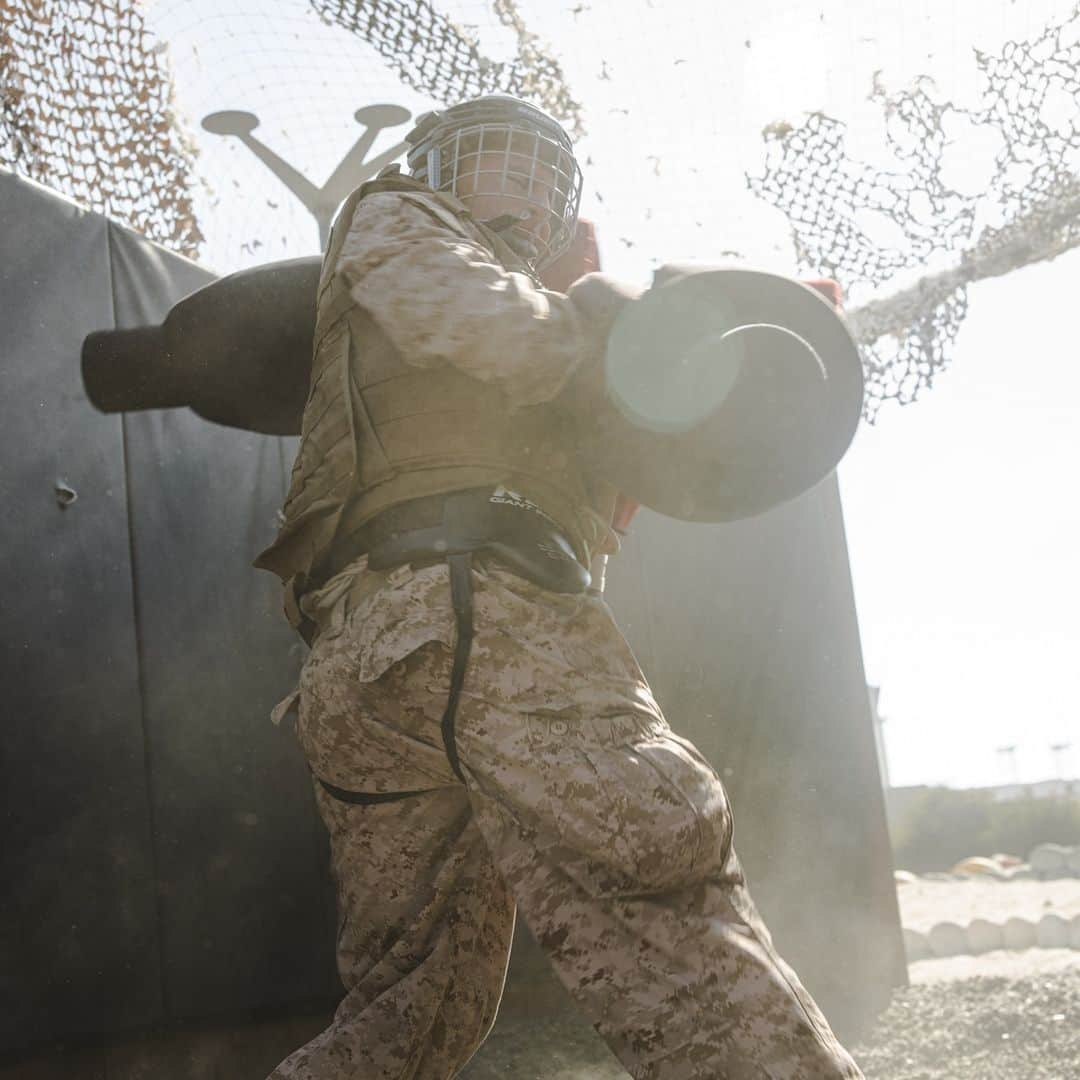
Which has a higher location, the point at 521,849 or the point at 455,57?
the point at 455,57

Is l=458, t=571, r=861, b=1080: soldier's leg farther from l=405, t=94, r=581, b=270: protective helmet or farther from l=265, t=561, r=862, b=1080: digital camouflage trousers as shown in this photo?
l=405, t=94, r=581, b=270: protective helmet

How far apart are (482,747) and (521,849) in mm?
147

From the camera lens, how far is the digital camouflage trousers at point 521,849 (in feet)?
5.37

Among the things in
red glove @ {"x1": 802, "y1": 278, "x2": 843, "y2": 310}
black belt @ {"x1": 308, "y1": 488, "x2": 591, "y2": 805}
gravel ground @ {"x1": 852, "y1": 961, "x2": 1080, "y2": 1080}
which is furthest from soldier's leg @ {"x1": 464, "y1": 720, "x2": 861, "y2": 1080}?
gravel ground @ {"x1": 852, "y1": 961, "x2": 1080, "y2": 1080}

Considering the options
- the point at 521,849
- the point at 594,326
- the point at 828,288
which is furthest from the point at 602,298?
the point at 828,288

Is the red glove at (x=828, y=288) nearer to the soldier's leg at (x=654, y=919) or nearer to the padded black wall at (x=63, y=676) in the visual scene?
the soldier's leg at (x=654, y=919)

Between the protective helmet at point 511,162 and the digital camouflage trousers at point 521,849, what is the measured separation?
77 centimetres

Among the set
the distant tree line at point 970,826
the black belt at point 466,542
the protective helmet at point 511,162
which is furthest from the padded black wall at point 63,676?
the distant tree line at point 970,826

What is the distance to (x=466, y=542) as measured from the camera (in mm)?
1884

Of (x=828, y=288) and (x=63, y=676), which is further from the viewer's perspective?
(x=63, y=676)

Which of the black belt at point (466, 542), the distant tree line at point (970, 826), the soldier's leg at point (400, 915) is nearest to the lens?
the black belt at point (466, 542)

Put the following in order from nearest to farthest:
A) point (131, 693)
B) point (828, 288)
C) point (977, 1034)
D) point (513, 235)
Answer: point (513, 235) < point (828, 288) < point (131, 693) < point (977, 1034)

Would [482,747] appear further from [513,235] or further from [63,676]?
[63,676]

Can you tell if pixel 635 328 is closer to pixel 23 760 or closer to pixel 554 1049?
pixel 23 760
